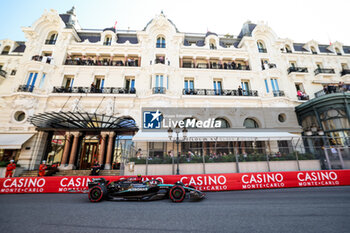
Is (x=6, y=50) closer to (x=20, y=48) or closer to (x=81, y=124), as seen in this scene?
(x=20, y=48)

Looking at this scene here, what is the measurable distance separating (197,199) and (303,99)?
20.9m

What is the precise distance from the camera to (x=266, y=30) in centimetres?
2192

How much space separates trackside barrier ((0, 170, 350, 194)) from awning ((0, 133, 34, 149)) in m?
6.37

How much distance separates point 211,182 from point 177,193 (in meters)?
3.23

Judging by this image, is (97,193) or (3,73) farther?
(3,73)

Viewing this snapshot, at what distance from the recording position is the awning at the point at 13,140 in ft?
44.1

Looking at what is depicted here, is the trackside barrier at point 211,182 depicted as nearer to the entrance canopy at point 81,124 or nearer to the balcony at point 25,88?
the entrance canopy at point 81,124

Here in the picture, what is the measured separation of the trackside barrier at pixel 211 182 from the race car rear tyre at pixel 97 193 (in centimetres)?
257

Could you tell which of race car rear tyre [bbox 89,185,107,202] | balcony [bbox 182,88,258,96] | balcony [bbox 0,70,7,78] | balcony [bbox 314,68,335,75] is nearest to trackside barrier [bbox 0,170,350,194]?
race car rear tyre [bbox 89,185,107,202]

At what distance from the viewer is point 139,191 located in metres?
6.64

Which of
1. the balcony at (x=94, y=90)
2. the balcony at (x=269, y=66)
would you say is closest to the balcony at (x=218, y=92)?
the balcony at (x=269, y=66)

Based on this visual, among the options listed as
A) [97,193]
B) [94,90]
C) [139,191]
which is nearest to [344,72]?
[139,191]

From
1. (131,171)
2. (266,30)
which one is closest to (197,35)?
(266,30)

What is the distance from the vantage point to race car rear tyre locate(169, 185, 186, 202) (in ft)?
21.1
